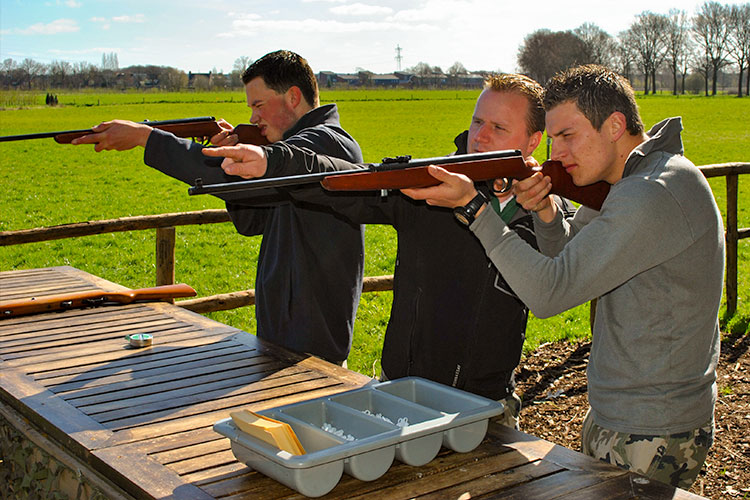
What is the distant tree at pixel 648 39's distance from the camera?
10462cm

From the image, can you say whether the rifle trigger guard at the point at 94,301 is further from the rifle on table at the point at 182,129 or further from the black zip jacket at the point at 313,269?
the black zip jacket at the point at 313,269

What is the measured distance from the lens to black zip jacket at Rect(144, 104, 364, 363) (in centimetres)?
387

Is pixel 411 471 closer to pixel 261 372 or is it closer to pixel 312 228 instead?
A: pixel 261 372

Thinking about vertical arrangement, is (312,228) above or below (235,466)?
above

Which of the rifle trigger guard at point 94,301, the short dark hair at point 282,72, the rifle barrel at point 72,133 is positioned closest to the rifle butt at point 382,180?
→ the short dark hair at point 282,72

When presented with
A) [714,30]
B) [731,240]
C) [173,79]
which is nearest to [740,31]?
[714,30]

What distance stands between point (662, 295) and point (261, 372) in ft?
5.73

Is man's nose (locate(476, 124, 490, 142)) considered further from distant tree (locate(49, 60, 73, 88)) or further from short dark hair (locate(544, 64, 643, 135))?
distant tree (locate(49, 60, 73, 88))

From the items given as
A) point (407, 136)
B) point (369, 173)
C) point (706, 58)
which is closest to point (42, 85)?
point (407, 136)

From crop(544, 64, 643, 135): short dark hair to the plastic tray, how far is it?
1074 millimetres

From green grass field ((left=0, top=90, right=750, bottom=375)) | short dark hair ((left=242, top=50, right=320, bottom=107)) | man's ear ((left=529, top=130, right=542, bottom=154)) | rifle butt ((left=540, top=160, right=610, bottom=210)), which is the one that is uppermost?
short dark hair ((left=242, top=50, right=320, bottom=107))

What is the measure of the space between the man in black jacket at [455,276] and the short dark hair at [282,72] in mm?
1033

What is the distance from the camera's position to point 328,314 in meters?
3.98

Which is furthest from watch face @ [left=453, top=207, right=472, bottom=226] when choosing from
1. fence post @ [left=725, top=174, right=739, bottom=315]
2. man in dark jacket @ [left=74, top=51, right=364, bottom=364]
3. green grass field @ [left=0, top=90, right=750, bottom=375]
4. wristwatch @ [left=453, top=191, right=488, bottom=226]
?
fence post @ [left=725, top=174, right=739, bottom=315]
